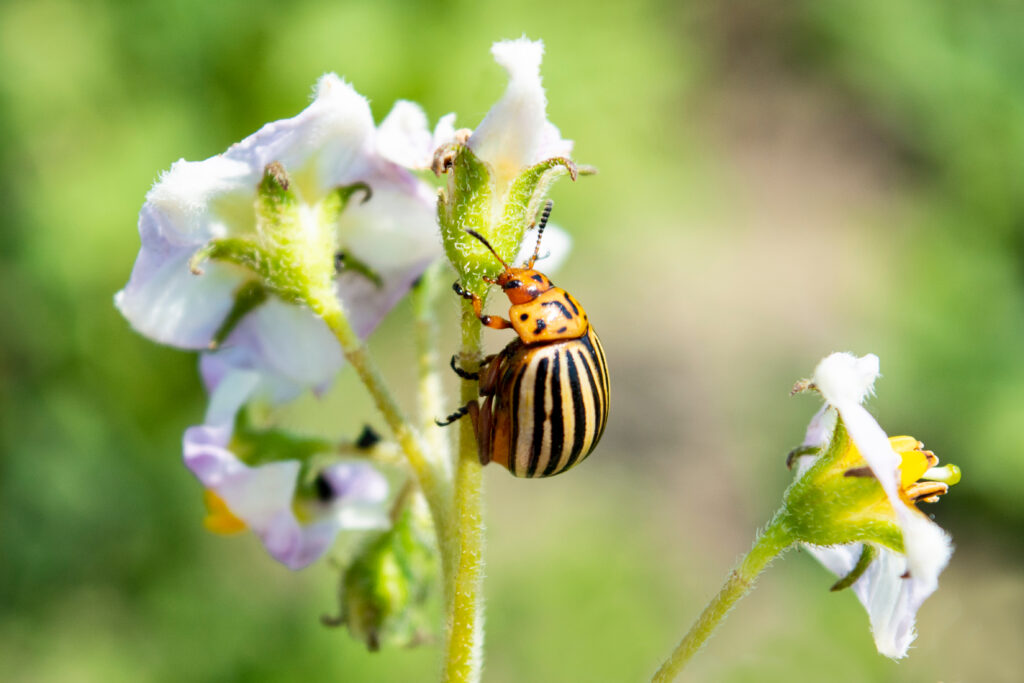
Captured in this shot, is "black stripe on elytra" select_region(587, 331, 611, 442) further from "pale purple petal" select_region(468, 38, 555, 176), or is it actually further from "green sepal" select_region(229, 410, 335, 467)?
"green sepal" select_region(229, 410, 335, 467)

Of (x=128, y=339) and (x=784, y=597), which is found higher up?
(x=784, y=597)

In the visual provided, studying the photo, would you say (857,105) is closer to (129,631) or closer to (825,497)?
(129,631)

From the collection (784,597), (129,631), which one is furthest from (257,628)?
(784,597)

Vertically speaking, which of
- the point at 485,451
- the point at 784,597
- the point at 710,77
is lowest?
the point at 784,597

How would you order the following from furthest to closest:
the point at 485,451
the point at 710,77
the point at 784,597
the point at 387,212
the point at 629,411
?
the point at 710,77
the point at 629,411
the point at 784,597
the point at 387,212
the point at 485,451

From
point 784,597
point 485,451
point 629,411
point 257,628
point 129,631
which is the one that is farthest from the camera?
point 629,411

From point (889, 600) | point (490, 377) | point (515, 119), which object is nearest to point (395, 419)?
point (490, 377)

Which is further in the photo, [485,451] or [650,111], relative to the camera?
[650,111]
